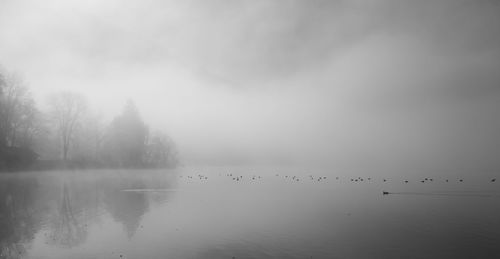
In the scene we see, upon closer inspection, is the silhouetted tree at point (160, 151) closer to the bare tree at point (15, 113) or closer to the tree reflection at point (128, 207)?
the bare tree at point (15, 113)

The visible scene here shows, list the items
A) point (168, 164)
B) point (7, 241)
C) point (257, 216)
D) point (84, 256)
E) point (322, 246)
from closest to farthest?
1. point (84, 256)
2. point (7, 241)
3. point (322, 246)
4. point (257, 216)
5. point (168, 164)

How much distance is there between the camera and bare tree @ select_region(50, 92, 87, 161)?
88438 mm

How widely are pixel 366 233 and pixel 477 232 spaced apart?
9863mm

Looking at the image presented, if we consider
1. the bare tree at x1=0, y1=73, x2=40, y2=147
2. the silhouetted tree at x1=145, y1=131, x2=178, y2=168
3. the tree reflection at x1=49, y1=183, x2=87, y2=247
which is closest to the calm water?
the tree reflection at x1=49, y1=183, x2=87, y2=247

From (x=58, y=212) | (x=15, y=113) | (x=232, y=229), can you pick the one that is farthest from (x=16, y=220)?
(x=15, y=113)

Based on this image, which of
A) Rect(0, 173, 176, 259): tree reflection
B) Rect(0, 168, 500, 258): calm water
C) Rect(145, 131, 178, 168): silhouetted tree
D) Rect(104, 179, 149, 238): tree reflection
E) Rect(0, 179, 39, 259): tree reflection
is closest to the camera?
Rect(0, 179, 39, 259): tree reflection

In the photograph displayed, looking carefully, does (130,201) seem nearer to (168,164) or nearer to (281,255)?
(281,255)

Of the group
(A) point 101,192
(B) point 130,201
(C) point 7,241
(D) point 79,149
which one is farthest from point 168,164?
(C) point 7,241

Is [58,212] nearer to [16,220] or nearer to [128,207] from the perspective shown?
[16,220]

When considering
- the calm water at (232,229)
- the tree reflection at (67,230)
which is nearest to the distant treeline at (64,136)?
the calm water at (232,229)

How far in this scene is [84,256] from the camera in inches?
768

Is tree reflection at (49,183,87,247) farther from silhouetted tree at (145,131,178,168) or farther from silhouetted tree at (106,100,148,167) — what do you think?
silhouetted tree at (145,131,178,168)

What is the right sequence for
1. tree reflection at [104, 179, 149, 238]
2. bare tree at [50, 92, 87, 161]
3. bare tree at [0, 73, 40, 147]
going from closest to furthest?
tree reflection at [104, 179, 149, 238] < bare tree at [0, 73, 40, 147] < bare tree at [50, 92, 87, 161]

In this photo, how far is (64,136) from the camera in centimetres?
8788
